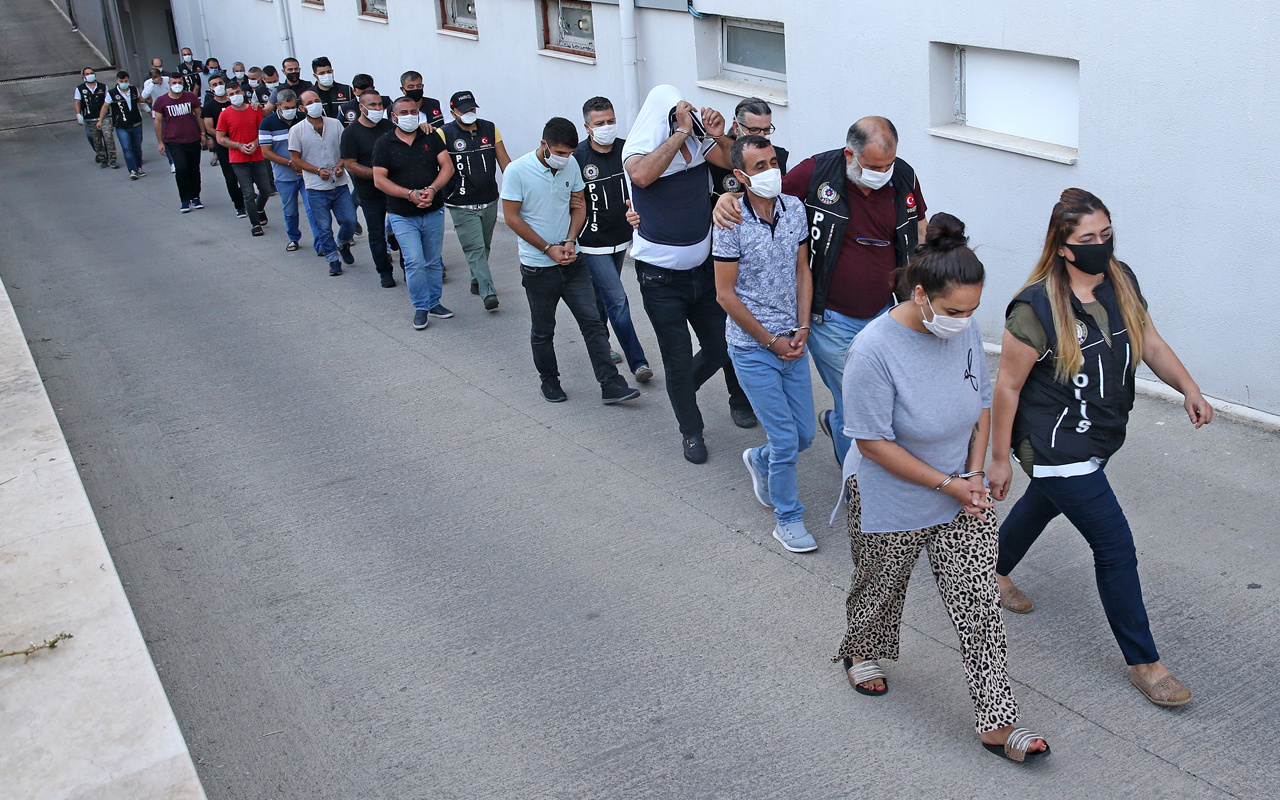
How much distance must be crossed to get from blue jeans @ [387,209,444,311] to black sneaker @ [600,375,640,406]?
8.32ft

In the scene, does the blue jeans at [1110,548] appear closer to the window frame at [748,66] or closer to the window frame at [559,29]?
the window frame at [748,66]

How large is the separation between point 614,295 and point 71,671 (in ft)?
13.4

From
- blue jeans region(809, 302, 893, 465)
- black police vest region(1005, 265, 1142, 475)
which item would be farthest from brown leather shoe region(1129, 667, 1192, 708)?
blue jeans region(809, 302, 893, 465)

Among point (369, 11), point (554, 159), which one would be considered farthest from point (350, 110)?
point (369, 11)

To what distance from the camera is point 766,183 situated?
16.1 feet

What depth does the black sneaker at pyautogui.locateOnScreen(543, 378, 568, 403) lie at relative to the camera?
738 cm

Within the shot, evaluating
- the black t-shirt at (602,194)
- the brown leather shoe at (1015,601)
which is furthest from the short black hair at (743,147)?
the black t-shirt at (602,194)

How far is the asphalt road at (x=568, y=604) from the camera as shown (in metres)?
3.89

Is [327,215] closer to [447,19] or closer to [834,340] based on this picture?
[447,19]

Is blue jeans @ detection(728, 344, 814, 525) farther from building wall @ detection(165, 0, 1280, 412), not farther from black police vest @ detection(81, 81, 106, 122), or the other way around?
black police vest @ detection(81, 81, 106, 122)

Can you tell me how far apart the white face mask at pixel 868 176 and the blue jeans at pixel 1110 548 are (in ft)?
5.14

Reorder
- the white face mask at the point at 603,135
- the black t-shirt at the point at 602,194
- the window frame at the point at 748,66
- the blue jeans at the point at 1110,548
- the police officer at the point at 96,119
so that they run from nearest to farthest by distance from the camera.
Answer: the blue jeans at the point at 1110,548, the white face mask at the point at 603,135, the black t-shirt at the point at 602,194, the window frame at the point at 748,66, the police officer at the point at 96,119

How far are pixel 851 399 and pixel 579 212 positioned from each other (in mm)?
3956

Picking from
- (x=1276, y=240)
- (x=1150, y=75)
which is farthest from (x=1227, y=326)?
(x=1150, y=75)
